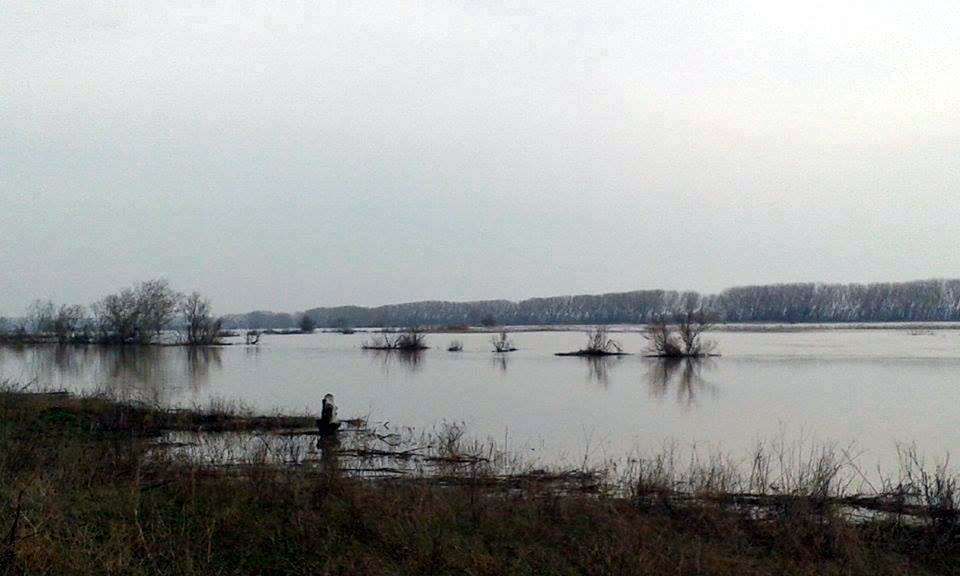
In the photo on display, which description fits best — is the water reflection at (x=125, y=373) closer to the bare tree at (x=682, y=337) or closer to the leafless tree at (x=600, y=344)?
the leafless tree at (x=600, y=344)

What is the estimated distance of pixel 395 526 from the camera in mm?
5621

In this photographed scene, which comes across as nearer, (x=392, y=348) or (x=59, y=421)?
(x=59, y=421)

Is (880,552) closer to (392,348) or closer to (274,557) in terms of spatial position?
(274,557)

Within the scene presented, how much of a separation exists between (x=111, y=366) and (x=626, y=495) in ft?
98.0

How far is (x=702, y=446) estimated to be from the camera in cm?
1302

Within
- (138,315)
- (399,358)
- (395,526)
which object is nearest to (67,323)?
(138,315)

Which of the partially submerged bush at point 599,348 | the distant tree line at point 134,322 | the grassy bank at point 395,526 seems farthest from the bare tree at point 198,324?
the grassy bank at point 395,526

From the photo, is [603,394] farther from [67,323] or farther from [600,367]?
[67,323]

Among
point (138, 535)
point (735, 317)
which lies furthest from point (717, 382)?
point (735, 317)

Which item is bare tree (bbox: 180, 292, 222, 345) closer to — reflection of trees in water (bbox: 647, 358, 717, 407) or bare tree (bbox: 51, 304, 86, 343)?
bare tree (bbox: 51, 304, 86, 343)

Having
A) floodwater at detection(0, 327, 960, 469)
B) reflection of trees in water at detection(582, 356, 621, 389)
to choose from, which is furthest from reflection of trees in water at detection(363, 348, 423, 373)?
reflection of trees in water at detection(582, 356, 621, 389)

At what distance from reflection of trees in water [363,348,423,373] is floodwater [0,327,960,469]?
166 mm

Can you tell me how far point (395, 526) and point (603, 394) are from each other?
1650 centimetres

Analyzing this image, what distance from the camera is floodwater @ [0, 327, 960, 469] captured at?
545 inches
